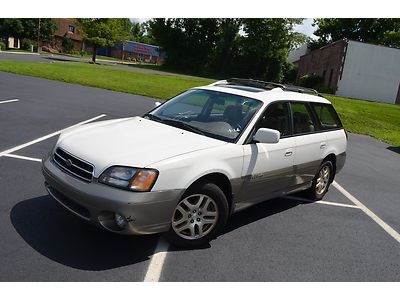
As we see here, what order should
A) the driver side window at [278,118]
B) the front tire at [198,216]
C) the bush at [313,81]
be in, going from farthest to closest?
the bush at [313,81] < the driver side window at [278,118] < the front tire at [198,216]

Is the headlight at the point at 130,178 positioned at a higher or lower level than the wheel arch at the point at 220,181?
higher

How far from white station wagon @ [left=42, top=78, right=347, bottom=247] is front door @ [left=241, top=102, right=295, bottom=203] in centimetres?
1

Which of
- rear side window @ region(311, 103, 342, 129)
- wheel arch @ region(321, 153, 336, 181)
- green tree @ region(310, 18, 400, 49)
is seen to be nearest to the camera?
rear side window @ region(311, 103, 342, 129)

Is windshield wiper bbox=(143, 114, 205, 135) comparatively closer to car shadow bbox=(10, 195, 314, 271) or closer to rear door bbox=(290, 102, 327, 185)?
car shadow bbox=(10, 195, 314, 271)

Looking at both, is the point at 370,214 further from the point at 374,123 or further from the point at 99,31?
the point at 99,31

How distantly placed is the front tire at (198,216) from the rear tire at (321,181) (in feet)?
7.20

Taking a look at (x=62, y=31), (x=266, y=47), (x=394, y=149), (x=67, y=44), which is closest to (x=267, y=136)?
(x=394, y=149)

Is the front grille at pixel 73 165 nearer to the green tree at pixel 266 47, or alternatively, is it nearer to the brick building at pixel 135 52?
the green tree at pixel 266 47

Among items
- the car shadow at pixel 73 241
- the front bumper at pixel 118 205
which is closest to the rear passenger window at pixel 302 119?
the front bumper at pixel 118 205

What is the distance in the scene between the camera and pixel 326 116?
5930 millimetres

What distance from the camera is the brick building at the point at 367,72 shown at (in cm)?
3584

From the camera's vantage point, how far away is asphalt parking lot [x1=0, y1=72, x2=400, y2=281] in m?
3.42

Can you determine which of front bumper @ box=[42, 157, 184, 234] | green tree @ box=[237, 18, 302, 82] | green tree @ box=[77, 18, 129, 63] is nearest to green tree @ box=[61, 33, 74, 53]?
green tree @ box=[77, 18, 129, 63]

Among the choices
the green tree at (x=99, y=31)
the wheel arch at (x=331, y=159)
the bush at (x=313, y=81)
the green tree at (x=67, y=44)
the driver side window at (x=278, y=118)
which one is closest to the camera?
the driver side window at (x=278, y=118)
